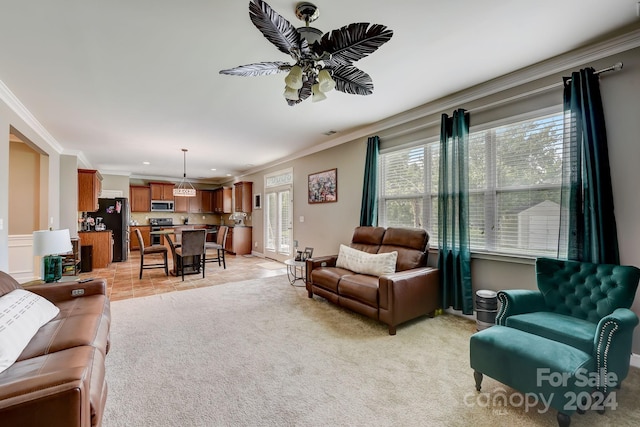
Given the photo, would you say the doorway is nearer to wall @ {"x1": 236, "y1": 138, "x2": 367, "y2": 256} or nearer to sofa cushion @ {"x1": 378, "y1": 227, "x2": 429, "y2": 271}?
wall @ {"x1": 236, "y1": 138, "x2": 367, "y2": 256}

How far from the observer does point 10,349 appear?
1416 millimetres

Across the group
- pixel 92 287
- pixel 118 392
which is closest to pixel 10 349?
pixel 118 392

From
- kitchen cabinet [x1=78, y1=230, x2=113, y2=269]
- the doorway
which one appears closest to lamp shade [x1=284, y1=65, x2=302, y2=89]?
the doorway

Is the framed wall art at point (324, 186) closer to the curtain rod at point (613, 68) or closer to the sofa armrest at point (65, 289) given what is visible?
the curtain rod at point (613, 68)

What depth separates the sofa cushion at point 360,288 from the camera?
9.86ft

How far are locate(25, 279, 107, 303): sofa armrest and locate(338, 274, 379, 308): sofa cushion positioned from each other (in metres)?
2.48

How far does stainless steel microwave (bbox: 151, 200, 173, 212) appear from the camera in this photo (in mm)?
9570

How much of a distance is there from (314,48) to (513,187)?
8.11ft

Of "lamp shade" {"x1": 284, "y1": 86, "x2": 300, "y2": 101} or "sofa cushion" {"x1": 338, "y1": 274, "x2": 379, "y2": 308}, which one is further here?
"sofa cushion" {"x1": 338, "y1": 274, "x2": 379, "y2": 308}

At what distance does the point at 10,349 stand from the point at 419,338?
2954 mm

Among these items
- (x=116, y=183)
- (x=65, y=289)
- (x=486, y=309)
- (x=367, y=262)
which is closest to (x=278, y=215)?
(x=367, y=262)

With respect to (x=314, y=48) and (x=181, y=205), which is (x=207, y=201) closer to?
(x=181, y=205)

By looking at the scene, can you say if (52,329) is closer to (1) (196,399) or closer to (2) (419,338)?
(1) (196,399)

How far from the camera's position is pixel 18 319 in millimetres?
1662
